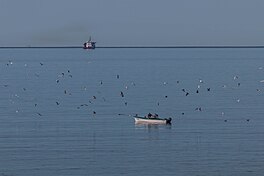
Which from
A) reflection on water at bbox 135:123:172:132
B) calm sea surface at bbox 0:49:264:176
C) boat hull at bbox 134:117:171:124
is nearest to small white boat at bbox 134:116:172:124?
boat hull at bbox 134:117:171:124

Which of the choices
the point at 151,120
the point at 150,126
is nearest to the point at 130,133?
the point at 150,126

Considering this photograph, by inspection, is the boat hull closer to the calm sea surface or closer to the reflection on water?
the reflection on water

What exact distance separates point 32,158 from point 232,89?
80432 mm

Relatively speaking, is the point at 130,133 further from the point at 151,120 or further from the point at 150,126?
the point at 151,120

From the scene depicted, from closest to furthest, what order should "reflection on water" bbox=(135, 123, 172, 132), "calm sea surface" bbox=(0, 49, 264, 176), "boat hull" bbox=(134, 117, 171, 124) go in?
"calm sea surface" bbox=(0, 49, 264, 176), "reflection on water" bbox=(135, 123, 172, 132), "boat hull" bbox=(134, 117, 171, 124)

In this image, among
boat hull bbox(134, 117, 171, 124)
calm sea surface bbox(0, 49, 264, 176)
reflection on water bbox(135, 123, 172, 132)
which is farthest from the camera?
boat hull bbox(134, 117, 171, 124)

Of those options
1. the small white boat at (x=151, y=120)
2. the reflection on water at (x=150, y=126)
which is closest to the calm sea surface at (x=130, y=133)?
the reflection on water at (x=150, y=126)

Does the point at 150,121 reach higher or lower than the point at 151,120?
lower

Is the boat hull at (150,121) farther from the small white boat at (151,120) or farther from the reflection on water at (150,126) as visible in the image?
the reflection on water at (150,126)

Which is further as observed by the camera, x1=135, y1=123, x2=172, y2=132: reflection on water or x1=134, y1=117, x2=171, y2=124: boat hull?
x1=134, y1=117, x2=171, y2=124: boat hull

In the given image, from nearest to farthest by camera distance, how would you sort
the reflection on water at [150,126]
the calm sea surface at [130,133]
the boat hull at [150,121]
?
the calm sea surface at [130,133], the reflection on water at [150,126], the boat hull at [150,121]

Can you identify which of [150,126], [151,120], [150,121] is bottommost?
[150,126]

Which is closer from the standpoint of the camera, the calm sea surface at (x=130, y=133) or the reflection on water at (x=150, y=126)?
the calm sea surface at (x=130, y=133)

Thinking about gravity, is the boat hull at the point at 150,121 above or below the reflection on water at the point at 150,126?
above
